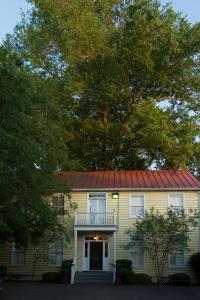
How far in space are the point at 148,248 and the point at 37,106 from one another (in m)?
12.5

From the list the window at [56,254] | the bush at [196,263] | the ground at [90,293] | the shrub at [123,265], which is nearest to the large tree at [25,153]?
the ground at [90,293]

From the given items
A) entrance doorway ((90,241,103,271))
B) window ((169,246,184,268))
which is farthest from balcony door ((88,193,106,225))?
window ((169,246,184,268))

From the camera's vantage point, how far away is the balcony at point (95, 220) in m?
31.3

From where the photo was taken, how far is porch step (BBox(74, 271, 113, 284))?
3030cm

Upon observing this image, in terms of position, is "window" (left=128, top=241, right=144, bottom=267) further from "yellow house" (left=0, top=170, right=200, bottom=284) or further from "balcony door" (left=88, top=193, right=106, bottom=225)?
"balcony door" (left=88, top=193, right=106, bottom=225)

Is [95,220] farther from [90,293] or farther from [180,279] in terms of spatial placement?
[90,293]

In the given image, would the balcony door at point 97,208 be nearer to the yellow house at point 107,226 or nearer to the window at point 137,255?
the yellow house at point 107,226

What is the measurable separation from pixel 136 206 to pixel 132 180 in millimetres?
1986

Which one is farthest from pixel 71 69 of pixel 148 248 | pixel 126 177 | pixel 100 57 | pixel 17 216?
pixel 17 216

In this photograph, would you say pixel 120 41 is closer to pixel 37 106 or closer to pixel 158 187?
pixel 158 187

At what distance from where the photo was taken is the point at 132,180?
110ft

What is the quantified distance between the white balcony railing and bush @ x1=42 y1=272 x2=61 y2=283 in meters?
3.45

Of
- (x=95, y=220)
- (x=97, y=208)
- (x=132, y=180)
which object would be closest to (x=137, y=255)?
(x=95, y=220)

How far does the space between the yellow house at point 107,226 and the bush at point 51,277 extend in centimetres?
118
